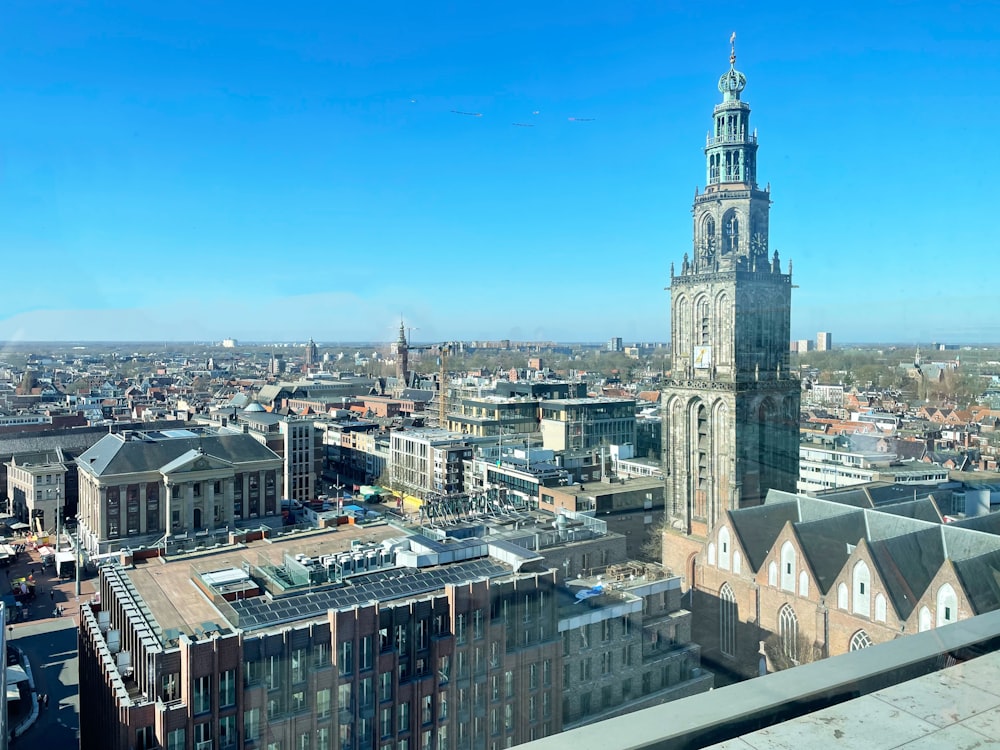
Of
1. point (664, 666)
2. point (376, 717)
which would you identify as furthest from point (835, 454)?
point (376, 717)

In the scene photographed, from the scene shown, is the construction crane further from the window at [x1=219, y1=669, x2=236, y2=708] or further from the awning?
the window at [x1=219, y1=669, x2=236, y2=708]

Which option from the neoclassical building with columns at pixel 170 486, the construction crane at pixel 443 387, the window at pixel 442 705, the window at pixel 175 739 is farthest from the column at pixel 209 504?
the window at pixel 442 705

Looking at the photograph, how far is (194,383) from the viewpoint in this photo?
41500 millimetres

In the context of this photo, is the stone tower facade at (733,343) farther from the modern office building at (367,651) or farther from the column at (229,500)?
the column at (229,500)

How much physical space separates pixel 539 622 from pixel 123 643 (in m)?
3.18

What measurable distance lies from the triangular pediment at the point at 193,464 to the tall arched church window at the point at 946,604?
12920 mm

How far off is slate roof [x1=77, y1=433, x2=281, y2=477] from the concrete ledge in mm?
15309

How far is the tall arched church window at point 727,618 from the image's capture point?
9.27 meters

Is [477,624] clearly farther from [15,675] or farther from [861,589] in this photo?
[15,675]

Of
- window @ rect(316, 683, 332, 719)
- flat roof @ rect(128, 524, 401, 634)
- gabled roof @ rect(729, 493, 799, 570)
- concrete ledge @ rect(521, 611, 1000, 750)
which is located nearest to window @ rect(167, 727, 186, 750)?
flat roof @ rect(128, 524, 401, 634)

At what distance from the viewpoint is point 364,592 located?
5668 mm

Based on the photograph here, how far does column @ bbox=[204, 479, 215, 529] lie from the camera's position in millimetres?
15414

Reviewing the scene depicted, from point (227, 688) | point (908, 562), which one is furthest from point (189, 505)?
point (908, 562)

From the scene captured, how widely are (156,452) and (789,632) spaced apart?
12.3 m
